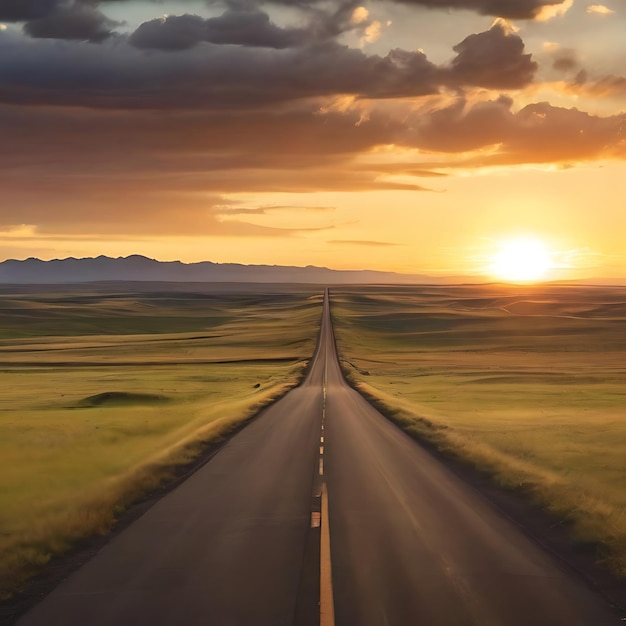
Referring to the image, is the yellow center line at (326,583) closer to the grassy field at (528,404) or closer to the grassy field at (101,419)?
the grassy field at (101,419)

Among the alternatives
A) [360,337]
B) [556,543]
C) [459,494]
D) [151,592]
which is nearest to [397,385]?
[459,494]

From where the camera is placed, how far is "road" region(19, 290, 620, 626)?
1192cm

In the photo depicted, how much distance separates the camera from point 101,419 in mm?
42688

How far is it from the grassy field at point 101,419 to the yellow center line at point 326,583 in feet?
17.1

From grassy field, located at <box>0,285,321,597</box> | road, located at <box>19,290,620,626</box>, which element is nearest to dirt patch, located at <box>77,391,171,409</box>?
grassy field, located at <box>0,285,321,597</box>

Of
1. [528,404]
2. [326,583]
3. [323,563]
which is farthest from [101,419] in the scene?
[326,583]

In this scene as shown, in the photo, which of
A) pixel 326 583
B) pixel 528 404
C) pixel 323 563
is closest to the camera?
pixel 326 583

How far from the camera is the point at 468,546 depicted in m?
15.6

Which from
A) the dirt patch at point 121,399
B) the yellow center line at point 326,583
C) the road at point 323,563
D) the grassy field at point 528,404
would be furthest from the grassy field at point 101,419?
the grassy field at point 528,404

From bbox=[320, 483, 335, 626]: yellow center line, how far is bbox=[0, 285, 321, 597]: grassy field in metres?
5.20

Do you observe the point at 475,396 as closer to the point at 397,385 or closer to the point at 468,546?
the point at 397,385

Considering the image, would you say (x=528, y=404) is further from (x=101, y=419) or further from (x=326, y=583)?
(x=326, y=583)

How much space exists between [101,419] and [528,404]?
91.5 feet

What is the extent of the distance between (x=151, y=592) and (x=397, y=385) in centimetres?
5898
